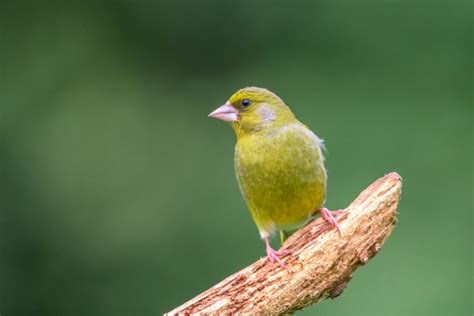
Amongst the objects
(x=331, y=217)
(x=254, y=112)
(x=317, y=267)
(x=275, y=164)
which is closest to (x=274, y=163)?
(x=275, y=164)

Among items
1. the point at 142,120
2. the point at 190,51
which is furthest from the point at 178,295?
the point at 190,51

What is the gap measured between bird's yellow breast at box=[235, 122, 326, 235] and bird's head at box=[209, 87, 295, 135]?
7cm

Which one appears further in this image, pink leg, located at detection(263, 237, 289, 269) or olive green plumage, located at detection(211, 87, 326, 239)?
olive green plumage, located at detection(211, 87, 326, 239)

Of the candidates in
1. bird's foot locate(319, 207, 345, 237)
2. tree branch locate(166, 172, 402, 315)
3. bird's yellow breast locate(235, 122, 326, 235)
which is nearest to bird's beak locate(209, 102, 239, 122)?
bird's yellow breast locate(235, 122, 326, 235)

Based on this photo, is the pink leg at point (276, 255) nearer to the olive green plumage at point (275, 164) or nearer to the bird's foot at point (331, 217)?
the bird's foot at point (331, 217)

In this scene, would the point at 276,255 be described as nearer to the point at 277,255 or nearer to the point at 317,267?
the point at 277,255

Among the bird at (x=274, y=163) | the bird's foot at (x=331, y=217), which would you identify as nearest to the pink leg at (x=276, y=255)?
the bird at (x=274, y=163)

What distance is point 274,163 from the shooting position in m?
4.96

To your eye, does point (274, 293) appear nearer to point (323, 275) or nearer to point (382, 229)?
point (323, 275)

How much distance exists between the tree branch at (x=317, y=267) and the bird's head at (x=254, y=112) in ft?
2.88

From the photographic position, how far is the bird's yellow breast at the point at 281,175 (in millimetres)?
4945

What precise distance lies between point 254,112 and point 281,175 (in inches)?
19.6

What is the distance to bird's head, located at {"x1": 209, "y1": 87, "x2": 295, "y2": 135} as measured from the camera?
518 centimetres

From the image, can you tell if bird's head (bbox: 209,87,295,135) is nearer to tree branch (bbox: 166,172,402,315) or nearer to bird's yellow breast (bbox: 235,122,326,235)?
bird's yellow breast (bbox: 235,122,326,235)
